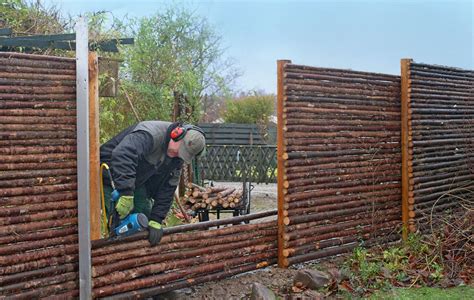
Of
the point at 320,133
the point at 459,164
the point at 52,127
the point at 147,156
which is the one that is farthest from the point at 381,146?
the point at 52,127

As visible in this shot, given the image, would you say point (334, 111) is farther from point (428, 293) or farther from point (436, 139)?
point (428, 293)

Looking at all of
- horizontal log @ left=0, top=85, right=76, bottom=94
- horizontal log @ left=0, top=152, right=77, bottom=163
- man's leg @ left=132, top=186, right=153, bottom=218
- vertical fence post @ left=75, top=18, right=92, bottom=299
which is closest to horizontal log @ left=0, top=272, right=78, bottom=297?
vertical fence post @ left=75, top=18, right=92, bottom=299

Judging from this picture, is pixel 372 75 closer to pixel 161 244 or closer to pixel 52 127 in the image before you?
pixel 161 244

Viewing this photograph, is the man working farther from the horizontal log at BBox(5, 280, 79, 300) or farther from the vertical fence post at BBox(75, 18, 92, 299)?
the horizontal log at BBox(5, 280, 79, 300)

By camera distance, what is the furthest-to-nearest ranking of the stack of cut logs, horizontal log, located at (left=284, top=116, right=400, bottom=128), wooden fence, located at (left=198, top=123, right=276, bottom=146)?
wooden fence, located at (left=198, top=123, right=276, bottom=146)
the stack of cut logs
horizontal log, located at (left=284, top=116, right=400, bottom=128)

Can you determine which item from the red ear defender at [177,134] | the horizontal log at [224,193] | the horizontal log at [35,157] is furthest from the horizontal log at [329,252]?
the horizontal log at [224,193]

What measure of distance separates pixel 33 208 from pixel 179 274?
56.8 inches

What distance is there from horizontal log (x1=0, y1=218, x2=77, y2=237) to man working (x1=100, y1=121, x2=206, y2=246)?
39 cm

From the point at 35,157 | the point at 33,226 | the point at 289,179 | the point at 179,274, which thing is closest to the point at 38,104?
the point at 35,157

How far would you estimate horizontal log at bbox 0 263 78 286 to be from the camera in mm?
3947

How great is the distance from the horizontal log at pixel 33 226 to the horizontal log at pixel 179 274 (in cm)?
57

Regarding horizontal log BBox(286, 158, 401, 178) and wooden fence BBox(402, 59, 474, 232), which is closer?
horizontal log BBox(286, 158, 401, 178)

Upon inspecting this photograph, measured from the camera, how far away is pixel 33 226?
13.5 feet

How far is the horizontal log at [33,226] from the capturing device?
3.96 metres
